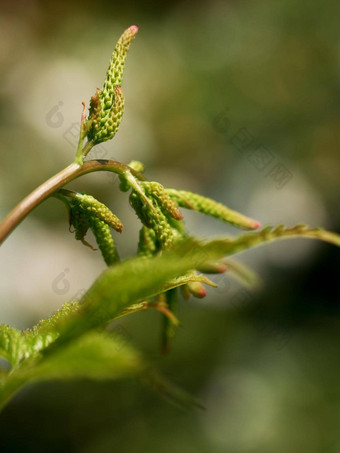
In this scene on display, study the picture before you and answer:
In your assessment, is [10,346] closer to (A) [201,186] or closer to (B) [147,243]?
(B) [147,243]

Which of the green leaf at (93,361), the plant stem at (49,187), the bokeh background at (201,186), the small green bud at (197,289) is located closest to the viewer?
the green leaf at (93,361)

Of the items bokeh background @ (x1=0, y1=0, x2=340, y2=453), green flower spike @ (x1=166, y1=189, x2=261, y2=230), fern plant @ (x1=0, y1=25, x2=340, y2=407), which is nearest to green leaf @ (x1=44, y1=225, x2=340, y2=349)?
fern plant @ (x1=0, y1=25, x2=340, y2=407)

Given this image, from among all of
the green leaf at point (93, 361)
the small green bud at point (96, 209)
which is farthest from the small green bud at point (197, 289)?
the green leaf at point (93, 361)

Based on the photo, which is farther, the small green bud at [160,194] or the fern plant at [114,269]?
the small green bud at [160,194]

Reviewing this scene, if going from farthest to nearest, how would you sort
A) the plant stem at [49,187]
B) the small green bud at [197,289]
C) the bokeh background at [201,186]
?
1. the bokeh background at [201,186]
2. the small green bud at [197,289]
3. the plant stem at [49,187]

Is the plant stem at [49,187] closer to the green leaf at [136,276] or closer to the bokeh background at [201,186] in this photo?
the green leaf at [136,276]

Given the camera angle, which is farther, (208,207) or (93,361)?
(208,207)

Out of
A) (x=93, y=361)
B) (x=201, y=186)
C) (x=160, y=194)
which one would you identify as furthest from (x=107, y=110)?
(x=201, y=186)
